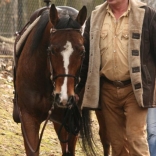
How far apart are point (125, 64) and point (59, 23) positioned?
0.71 m

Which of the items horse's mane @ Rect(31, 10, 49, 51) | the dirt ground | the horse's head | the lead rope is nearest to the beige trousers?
the lead rope

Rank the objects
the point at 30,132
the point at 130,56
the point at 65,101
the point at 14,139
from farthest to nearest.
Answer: the point at 14,139 < the point at 30,132 < the point at 130,56 < the point at 65,101

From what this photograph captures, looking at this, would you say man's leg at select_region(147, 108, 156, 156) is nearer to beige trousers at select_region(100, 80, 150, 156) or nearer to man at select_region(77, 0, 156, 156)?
beige trousers at select_region(100, 80, 150, 156)

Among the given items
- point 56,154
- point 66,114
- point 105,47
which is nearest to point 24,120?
point 66,114

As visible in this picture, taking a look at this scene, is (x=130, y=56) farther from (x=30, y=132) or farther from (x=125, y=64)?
(x=30, y=132)

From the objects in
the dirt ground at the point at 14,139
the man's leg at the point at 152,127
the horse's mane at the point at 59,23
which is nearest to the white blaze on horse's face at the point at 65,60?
the horse's mane at the point at 59,23

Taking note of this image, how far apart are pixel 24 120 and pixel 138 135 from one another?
1.21m

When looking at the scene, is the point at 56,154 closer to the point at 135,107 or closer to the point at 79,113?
the point at 79,113

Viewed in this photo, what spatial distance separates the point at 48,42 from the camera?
4727 millimetres

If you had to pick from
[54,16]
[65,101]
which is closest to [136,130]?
[65,101]

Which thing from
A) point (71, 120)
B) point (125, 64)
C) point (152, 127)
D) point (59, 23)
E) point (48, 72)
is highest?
point (59, 23)

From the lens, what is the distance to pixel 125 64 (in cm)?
454

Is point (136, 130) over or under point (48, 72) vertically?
under

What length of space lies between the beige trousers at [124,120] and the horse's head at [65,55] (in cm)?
52
